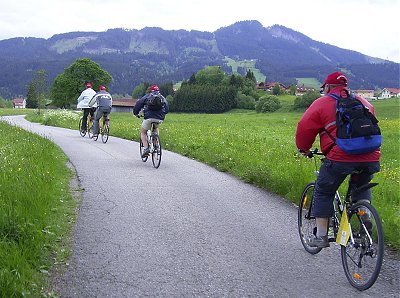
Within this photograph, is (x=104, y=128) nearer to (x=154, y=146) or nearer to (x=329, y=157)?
(x=154, y=146)

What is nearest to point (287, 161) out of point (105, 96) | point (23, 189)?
point (23, 189)

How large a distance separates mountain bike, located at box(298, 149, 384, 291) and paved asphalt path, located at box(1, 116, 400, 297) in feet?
0.54

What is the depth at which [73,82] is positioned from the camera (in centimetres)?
8538

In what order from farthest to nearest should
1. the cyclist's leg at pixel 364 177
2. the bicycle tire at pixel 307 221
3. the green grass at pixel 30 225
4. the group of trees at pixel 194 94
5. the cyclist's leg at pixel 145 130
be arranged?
the group of trees at pixel 194 94, the cyclist's leg at pixel 145 130, the bicycle tire at pixel 307 221, the cyclist's leg at pixel 364 177, the green grass at pixel 30 225

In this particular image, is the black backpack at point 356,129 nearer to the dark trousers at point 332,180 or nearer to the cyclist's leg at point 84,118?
the dark trousers at point 332,180

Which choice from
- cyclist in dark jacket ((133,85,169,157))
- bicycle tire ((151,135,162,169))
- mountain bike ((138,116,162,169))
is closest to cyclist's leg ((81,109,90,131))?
mountain bike ((138,116,162,169))

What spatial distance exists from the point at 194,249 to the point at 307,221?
1.42 meters

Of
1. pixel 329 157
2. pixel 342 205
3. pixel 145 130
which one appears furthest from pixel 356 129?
pixel 145 130

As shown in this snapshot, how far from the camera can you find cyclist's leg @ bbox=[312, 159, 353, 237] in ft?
15.1

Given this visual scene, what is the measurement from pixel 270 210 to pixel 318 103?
9.79 feet

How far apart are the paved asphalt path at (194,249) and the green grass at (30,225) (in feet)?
0.71

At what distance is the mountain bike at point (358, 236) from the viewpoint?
418cm

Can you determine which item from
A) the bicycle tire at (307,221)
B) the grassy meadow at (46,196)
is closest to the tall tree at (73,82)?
the grassy meadow at (46,196)

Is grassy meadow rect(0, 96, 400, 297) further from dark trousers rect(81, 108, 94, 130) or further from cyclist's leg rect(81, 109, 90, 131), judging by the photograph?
cyclist's leg rect(81, 109, 90, 131)
